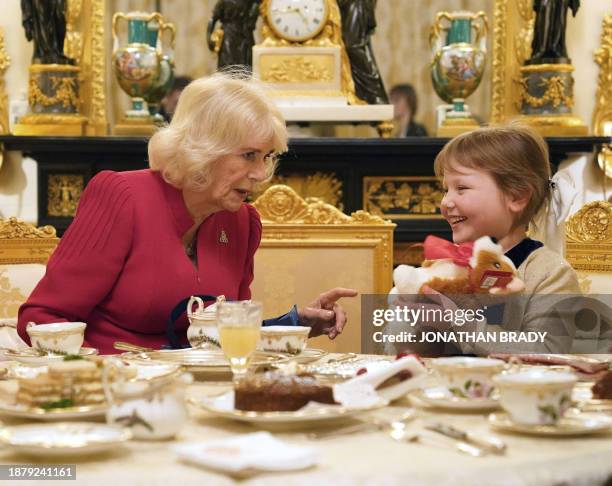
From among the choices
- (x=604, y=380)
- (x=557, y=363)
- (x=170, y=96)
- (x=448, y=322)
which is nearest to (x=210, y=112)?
(x=448, y=322)

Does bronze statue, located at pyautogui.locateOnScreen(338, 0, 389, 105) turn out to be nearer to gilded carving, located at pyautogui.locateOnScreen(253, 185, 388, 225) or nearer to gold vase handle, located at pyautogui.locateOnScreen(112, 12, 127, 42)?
gold vase handle, located at pyautogui.locateOnScreen(112, 12, 127, 42)

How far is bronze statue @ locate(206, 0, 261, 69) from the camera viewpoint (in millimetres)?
5141

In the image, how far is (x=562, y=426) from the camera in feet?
4.63

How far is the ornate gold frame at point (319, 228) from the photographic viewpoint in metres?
3.37

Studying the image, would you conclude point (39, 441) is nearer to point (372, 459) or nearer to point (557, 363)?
point (372, 459)

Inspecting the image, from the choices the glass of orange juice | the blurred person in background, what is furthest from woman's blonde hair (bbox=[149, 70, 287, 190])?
the blurred person in background

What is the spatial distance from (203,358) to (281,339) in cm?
17

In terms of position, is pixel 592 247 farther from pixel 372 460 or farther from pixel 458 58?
pixel 458 58

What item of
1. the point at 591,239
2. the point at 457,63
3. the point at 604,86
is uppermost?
the point at 457,63

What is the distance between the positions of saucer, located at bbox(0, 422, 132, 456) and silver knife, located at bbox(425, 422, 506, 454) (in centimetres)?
39

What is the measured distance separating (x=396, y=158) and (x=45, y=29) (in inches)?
68.2

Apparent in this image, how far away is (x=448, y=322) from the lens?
2137 mm

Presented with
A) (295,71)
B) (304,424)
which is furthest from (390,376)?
(295,71)

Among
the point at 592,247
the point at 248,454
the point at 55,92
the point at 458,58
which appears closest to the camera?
the point at 248,454
